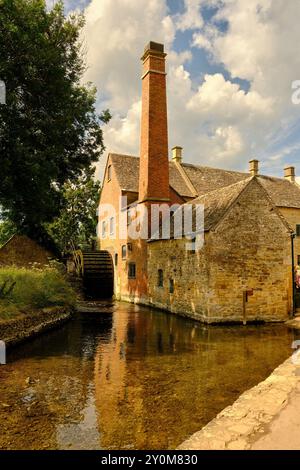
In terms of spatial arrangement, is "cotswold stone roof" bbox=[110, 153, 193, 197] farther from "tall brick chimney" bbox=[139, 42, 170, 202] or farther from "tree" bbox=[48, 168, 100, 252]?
"tree" bbox=[48, 168, 100, 252]

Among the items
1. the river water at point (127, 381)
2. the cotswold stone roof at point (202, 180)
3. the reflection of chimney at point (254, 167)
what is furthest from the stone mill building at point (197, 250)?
the reflection of chimney at point (254, 167)

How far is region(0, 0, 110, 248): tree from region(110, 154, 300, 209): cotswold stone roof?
874 centimetres

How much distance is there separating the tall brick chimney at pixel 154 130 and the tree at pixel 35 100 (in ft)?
16.0

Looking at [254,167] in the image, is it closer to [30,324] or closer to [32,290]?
[32,290]

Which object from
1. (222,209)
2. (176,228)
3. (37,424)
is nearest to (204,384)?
(37,424)

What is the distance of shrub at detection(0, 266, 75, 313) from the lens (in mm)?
11117

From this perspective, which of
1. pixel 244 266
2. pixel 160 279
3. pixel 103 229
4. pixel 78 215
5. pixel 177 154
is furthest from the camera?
pixel 78 215

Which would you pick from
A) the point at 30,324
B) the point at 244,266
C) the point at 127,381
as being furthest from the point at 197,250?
the point at 127,381

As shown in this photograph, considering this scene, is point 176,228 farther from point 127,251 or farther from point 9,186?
point 9,186

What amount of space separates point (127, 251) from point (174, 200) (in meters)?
4.42

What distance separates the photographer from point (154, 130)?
1889 cm

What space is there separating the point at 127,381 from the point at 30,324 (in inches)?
198

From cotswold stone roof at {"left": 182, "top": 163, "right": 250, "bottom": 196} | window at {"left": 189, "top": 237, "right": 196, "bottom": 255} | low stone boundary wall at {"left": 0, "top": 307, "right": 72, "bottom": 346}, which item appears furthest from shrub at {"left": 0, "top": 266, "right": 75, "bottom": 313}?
cotswold stone roof at {"left": 182, "top": 163, "right": 250, "bottom": 196}

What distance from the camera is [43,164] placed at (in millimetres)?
12156
